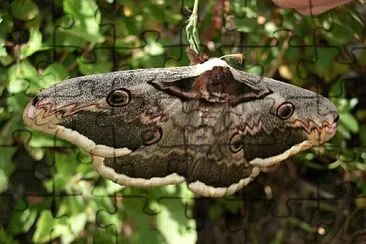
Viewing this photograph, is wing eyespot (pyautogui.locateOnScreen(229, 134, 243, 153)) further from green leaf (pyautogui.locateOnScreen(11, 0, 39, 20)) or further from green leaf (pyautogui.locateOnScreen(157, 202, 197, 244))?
green leaf (pyautogui.locateOnScreen(11, 0, 39, 20))

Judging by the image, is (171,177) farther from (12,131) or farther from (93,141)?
(12,131)

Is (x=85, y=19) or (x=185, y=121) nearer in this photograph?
(x=185, y=121)

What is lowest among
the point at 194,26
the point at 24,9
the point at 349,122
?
the point at 349,122

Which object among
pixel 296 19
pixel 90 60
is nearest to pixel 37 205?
pixel 90 60

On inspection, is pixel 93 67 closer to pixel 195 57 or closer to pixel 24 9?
pixel 24 9

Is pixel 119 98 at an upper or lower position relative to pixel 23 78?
upper

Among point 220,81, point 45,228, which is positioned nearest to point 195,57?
point 220,81

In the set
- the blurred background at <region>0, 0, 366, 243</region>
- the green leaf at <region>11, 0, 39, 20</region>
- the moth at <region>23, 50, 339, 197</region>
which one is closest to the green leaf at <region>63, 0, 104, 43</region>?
the blurred background at <region>0, 0, 366, 243</region>
